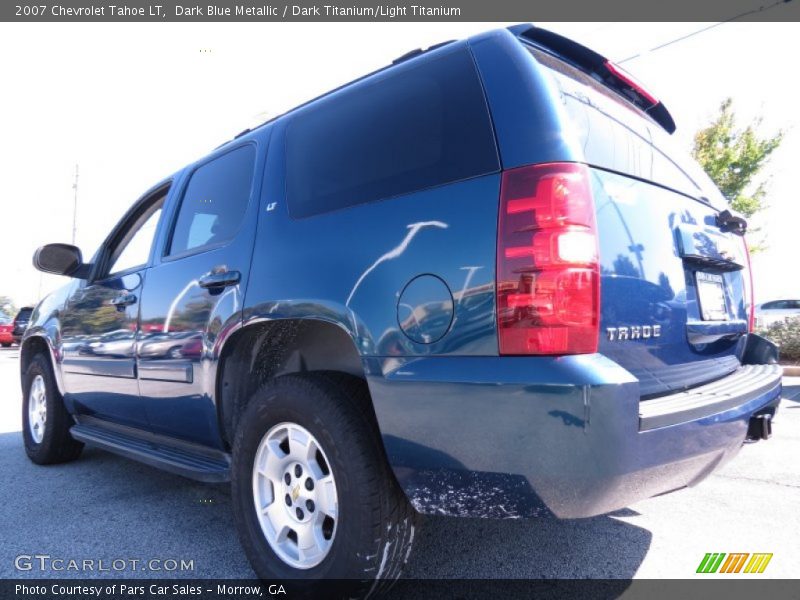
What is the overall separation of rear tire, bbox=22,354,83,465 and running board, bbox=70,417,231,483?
1.26 feet

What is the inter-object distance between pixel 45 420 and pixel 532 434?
13.3 ft

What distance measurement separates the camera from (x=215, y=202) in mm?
2930

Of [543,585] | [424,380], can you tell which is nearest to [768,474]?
[543,585]

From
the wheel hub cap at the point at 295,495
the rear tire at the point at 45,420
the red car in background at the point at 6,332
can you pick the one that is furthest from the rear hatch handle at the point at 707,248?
the red car in background at the point at 6,332

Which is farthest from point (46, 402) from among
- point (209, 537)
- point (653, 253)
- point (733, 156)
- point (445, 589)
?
point (733, 156)

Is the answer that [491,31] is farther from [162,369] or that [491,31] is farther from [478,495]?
[162,369]

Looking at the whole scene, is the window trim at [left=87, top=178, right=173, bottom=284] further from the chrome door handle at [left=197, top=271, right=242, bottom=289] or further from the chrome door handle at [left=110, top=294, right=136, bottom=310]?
the chrome door handle at [left=197, top=271, right=242, bottom=289]

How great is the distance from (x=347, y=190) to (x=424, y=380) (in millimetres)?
852

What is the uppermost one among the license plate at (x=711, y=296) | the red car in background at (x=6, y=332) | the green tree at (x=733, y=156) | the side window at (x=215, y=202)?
the green tree at (x=733, y=156)

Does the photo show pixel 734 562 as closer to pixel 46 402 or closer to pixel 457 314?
pixel 457 314

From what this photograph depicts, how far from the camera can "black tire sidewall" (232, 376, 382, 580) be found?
1.78 metres

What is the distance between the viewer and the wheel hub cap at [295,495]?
1995 millimetres

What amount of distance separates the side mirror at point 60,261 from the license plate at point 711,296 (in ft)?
12.1

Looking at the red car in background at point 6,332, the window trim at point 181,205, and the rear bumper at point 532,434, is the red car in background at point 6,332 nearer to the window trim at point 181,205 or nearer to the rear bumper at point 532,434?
the window trim at point 181,205
